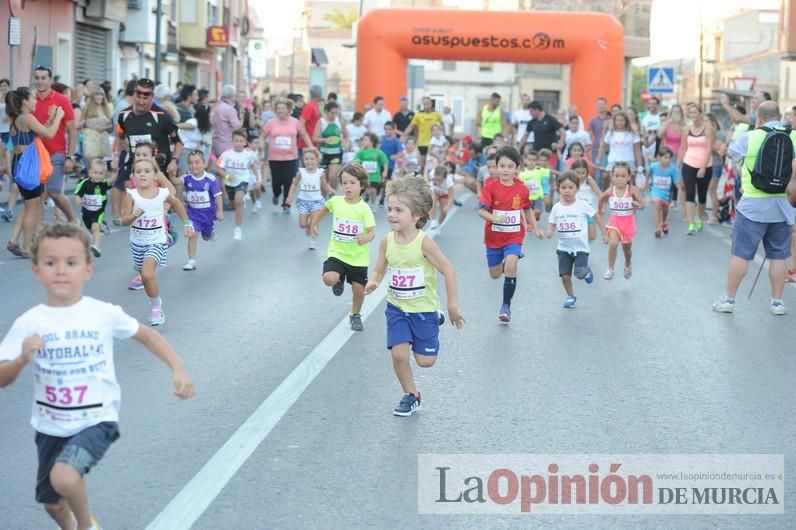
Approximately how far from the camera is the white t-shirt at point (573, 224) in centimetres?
1232

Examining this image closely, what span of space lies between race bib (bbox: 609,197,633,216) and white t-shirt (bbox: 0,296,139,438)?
1000 centimetres

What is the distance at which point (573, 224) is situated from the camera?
12.4 meters

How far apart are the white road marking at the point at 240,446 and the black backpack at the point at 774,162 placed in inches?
150

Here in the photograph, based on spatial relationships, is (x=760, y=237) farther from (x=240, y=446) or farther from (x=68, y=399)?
(x=68, y=399)

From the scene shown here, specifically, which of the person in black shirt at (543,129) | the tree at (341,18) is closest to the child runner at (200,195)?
the person in black shirt at (543,129)

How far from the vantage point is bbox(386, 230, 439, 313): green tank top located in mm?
7762

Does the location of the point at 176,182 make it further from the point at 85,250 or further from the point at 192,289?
the point at 85,250

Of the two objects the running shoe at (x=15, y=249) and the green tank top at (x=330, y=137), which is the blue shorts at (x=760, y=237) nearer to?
the running shoe at (x=15, y=249)

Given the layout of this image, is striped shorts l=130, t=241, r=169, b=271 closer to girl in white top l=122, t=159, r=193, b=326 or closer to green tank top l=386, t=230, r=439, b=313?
girl in white top l=122, t=159, r=193, b=326

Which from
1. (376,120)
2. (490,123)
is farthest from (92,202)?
(490,123)

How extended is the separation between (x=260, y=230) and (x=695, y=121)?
630 centimetres

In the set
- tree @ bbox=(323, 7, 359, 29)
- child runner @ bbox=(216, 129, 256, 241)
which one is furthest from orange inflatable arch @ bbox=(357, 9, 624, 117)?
tree @ bbox=(323, 7, 359, 29)

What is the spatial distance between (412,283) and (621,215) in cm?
691

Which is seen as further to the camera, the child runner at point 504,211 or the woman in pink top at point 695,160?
the woman in pink top at point 695,160
